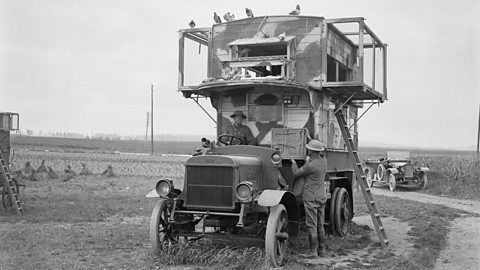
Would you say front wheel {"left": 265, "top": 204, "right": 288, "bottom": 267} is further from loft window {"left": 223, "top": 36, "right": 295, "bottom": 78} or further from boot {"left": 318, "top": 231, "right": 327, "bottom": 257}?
loft window {"left": 223, "top": 36, "right": 295, "bottom": 78}

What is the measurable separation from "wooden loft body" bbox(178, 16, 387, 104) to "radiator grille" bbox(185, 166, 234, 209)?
2.14 m

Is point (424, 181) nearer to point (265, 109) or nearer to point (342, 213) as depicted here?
point (342, 213)

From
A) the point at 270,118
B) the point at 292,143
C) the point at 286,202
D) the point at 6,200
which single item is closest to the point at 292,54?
the point at 270,118

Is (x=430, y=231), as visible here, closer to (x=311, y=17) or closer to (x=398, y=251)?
(x=398, y=251)

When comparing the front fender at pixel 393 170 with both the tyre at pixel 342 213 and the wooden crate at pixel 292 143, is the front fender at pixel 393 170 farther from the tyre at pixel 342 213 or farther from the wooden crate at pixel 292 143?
the wooden crate at pixel 292 143

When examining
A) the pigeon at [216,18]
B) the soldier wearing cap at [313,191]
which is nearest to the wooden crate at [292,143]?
the soldier wearing cap at [313,191]

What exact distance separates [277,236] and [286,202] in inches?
40.0

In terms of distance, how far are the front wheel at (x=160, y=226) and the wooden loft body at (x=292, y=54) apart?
2635mm

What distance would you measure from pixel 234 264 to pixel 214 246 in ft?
2.89

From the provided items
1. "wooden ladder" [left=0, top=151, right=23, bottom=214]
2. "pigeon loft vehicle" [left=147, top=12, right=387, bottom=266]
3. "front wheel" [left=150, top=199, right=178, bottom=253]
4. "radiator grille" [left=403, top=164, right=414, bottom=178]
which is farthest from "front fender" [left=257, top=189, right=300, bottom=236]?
"radiator grille" [left=403, top=164, right=414, bottom=178]

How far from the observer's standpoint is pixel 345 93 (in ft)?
36.5

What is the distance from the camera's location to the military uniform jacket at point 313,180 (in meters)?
9.04

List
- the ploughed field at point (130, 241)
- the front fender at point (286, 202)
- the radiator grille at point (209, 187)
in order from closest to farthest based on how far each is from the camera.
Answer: the front fender at point (286, 202) → the ploughed field at point (130, 241) → the radiator grille at point (209, 187)

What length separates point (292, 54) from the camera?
10648mm
